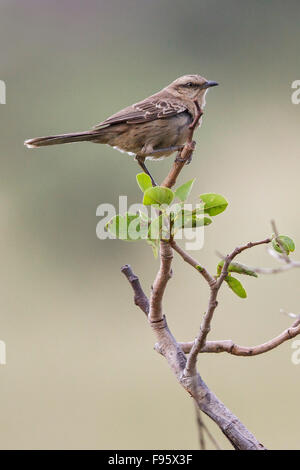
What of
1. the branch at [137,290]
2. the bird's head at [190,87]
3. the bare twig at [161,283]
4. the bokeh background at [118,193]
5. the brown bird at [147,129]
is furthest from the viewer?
the bokeh background at [118,193]

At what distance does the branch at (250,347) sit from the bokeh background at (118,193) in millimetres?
3029

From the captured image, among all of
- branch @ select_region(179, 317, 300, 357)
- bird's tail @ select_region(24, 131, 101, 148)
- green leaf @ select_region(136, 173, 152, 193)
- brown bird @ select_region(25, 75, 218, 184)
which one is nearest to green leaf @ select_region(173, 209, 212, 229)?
green leaf @ select_region(136, 173, 152, 193)

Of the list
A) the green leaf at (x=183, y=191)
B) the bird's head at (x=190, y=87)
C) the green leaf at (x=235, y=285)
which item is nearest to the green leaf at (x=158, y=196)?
the green leaf at (x=183, y=191)

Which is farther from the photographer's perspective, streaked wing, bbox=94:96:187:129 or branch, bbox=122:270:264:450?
streaked wing, bbox=94:96:187:129

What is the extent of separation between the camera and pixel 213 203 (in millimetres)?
1621

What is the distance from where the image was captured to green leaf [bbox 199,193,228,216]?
63.6 inches

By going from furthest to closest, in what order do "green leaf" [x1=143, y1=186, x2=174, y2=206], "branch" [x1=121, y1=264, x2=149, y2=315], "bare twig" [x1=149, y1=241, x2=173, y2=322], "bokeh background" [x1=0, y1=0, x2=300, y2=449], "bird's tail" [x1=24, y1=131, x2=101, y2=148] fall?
"bokeh background" [x1=0, y1=0, x2=300, y2=449]
"bird's tail" [x1=24, y1=131, x2=101, y2=148]
"branch" [x1=121, y1=264, x2=149, y2=315]
"bare twig" [x1=149, y1=241, x2=173, y2=322]
"green leaf" [x1=143, y1=186, x2=174, y2=206]

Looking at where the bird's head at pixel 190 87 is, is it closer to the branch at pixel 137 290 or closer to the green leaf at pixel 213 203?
the branch at pixel 137 290

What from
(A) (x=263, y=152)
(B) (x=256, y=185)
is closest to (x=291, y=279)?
(B) (x=256, y=185)

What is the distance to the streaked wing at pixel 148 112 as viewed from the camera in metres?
3.85

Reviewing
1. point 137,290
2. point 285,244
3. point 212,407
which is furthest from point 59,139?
point 212,407

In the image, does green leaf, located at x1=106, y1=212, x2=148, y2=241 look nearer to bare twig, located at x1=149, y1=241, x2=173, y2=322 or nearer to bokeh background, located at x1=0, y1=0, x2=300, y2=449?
bare twig, located at x1=149, y1=241, x2=173, y2=322

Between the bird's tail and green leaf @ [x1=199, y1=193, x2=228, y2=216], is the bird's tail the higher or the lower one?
the higher one

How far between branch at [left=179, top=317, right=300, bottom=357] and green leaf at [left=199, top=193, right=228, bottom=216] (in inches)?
12.0
